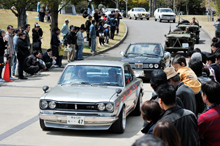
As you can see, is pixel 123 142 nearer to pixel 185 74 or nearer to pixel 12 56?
pixel 185 74

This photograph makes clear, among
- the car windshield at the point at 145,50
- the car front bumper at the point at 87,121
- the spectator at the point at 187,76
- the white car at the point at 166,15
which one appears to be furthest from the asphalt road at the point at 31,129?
the white car at the point at 166,15

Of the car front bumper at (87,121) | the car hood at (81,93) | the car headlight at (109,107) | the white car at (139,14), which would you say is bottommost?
the car front bumper at (87,121)

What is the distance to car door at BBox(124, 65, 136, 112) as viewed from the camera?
9.50m

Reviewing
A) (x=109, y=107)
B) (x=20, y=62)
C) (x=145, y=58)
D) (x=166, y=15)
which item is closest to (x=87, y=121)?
(x=109, y=107)

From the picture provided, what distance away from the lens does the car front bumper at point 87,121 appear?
8422 mm

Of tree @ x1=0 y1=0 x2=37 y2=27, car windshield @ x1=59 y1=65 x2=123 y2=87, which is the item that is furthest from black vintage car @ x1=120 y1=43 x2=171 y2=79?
tree @ x1=0 y1=0 x2=37 y2=27

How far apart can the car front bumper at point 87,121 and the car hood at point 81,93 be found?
330 mm

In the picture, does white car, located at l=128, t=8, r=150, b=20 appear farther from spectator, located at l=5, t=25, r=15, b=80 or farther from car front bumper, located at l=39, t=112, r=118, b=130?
car front bumper, located at l=39, t=112, r=118, b=130

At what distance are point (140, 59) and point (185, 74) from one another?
32.5ft

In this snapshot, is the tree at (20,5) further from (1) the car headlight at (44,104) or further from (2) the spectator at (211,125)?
(2) the spectator at (211,125)

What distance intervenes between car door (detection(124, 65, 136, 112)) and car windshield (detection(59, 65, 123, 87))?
0.24 meters

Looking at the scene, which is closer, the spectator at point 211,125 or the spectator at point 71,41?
the spectator at point 211,125

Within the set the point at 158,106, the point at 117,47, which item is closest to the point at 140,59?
the point at 158,106

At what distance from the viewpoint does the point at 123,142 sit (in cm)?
829
